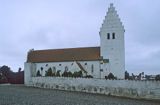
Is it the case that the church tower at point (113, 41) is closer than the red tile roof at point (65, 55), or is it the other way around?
the church tower at point (113, 41)

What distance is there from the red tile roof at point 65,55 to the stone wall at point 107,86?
10.5 metres

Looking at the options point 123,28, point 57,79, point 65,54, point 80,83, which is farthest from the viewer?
point 65,54

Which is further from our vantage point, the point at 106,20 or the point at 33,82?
the point at 106,20

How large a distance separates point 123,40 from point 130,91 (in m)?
26.0

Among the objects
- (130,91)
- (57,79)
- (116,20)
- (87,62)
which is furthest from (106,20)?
(130,91)

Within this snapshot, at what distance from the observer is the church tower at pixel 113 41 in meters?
65.5

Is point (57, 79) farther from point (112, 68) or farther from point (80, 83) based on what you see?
point (112, 68)

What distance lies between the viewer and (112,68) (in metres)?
65.4

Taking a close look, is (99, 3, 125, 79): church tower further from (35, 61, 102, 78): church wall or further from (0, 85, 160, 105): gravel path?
(0, 85, 160, 105): gravel path

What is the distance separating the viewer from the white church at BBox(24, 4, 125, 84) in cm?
6575

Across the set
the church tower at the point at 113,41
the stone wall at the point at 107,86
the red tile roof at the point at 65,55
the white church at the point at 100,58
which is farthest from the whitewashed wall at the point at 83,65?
the stone wall at the point at 107,86

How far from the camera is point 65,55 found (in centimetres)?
7094

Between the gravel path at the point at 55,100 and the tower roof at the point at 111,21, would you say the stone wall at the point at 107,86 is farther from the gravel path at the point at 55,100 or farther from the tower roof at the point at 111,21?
the tower roof at the point at 111,21

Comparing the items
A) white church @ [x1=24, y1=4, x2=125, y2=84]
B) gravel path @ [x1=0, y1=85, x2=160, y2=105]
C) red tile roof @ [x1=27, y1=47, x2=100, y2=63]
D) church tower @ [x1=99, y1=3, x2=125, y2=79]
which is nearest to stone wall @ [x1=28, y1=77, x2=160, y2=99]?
gravel path @ [x1=0, y1=85, x2=160, y2=105]
